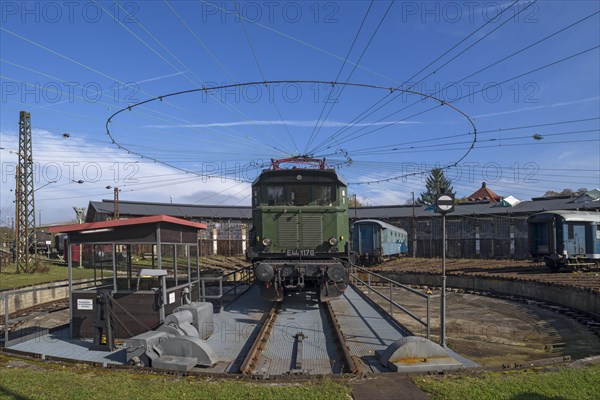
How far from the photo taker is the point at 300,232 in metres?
13.1

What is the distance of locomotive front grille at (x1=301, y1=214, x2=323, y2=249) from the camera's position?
13.0 metres

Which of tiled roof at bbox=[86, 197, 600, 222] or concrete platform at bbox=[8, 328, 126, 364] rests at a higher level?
tiled roof at bbox=[86, 197, 600, 222]

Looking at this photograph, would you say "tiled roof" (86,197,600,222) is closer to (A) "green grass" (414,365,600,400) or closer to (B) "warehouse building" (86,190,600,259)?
(B) "warehouse building" (86,190,600,259)

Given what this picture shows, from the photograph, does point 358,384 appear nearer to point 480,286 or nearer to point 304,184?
point 304,184

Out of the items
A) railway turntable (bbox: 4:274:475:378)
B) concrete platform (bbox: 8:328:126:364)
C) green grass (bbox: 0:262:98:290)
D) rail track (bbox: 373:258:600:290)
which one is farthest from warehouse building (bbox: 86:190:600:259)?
concrete platform (bbox: 8:328:126:364)

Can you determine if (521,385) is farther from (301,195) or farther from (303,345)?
(301,195)

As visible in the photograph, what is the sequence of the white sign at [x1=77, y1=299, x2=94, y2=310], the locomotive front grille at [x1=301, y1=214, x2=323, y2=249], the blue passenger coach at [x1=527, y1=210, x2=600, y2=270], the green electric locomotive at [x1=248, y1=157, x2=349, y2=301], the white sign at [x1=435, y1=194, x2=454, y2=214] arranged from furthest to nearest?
the blue passenger coach at [x1=527, y1=210, x2=600, y2=270]
the locomotive front grille at [x1=301, y1=214, x2=323, y2=249]
the green electric locomotive at [x1=248, y1=157, x2=349, y2=301]
the white sign at [x1=77, y1=299, x2=94, y2=310]
the white sign at [x1=435, y1=194, x2=454, y2=214]

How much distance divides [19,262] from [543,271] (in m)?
33.4

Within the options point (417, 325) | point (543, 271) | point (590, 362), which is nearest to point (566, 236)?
point (543, 271)

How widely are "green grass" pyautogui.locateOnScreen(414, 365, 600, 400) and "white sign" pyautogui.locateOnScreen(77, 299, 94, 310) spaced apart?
6.98 metres

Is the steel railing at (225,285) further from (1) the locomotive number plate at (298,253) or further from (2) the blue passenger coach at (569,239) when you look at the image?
(2) the blue passenger coach at (569,239)

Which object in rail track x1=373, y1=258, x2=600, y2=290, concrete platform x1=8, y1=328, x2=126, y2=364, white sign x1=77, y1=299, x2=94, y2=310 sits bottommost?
rail track x1=373, y1=258, x2=600, y2=290

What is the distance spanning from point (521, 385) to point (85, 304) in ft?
28.0

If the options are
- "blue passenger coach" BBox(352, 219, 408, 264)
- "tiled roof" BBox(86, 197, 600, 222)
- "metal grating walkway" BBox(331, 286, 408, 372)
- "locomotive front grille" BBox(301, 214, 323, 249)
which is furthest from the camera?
"tiled roof" BBox(86, 197, 600, 222)
